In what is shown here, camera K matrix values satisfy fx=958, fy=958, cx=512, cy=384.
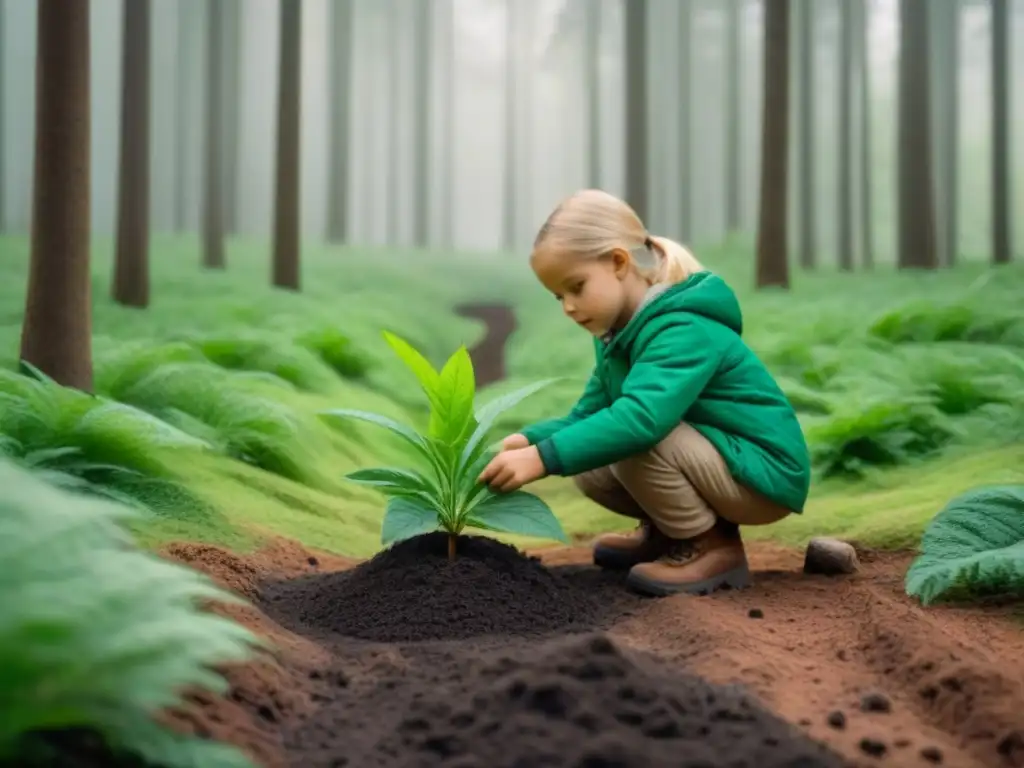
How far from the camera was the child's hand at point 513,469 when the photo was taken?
Answer: 9.88ft

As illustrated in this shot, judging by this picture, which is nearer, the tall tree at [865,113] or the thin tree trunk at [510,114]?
the tall tree at [865,113]

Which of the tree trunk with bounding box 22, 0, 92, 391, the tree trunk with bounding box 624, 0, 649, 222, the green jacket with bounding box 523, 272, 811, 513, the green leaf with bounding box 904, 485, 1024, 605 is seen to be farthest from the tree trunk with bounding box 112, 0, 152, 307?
the green leaf with bounding box 904, 485, 1024, 605

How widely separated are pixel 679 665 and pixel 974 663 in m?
0.66

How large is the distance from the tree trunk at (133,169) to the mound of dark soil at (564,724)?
25.5 ft

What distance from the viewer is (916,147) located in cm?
A: 1167

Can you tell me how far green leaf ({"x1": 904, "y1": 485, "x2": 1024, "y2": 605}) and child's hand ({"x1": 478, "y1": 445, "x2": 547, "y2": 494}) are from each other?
3.83 ft

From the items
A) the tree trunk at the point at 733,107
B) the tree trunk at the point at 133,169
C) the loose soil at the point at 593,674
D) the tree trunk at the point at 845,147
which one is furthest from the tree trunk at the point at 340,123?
the loose soil at the point at 593,674

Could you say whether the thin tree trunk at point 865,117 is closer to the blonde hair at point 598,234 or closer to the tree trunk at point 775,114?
the tree trunk at point 775,114

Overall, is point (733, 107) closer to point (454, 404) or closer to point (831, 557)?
point (831, 557)

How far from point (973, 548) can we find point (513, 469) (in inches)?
56.7

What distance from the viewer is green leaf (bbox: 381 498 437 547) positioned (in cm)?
299

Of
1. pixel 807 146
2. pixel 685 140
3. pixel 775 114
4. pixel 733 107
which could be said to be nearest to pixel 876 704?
pixel 775 114

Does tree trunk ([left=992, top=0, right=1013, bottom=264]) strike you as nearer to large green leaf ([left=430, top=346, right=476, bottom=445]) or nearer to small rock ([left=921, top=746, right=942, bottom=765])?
large green leaf ([left=430, top=346, right=476, bottom=445])

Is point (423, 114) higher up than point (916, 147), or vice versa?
point (423, 114)
